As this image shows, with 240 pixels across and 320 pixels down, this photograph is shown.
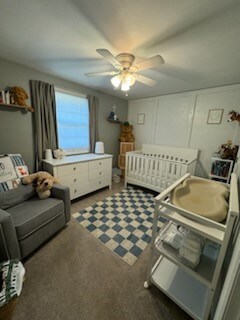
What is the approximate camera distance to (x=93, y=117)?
3.15 meters

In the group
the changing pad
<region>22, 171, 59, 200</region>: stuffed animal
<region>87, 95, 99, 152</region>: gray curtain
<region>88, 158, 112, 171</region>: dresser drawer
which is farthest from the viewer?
<region>87, 95, 99, 152</region>: gray curtain

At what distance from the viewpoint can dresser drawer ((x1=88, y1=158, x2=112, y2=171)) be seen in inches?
104

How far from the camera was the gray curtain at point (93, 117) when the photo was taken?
3.07m

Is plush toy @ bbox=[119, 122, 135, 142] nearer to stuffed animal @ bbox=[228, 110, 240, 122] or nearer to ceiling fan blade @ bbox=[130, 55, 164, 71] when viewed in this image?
stuffed animal @ bbox=[228, 110, 240, 122]

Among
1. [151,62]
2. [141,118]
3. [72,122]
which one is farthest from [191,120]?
[72,122]

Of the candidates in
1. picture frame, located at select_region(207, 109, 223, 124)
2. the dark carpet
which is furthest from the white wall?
the dark carpet

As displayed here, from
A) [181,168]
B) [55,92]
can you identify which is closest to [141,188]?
[181,168]

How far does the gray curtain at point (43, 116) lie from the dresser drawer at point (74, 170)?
1.68ft

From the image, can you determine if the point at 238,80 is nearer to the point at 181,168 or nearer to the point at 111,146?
the point at 181,168

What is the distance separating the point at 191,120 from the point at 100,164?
226cm

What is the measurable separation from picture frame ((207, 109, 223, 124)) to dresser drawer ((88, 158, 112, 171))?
90.2 inches

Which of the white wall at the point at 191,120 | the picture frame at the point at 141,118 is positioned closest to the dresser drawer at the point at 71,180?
the white wall at the point at 191,120

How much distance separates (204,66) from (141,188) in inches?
97.1

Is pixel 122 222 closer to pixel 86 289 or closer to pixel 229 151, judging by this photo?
pixel 86 289
